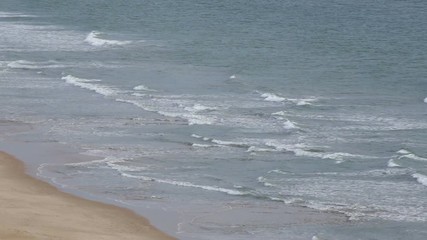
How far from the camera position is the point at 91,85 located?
63.3 metres

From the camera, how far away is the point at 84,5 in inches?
4050

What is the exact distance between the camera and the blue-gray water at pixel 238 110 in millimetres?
40188

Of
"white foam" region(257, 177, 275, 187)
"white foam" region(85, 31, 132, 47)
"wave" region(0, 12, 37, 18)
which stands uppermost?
"wave" region(0, 12, 37, 18)

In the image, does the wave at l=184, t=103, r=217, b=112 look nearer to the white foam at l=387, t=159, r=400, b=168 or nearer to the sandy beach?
the white foam at l=387, t=159, r=400, b=168

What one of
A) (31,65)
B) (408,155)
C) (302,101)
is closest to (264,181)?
(408,155)

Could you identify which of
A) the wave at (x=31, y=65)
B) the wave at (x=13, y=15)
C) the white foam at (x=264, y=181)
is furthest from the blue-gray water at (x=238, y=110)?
the wave at (x=13, y=15)

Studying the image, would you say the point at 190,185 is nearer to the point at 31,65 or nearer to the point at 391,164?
the point at 391,164

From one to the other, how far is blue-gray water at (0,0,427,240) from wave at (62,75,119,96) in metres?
0.12

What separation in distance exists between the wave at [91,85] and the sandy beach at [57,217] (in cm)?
1900

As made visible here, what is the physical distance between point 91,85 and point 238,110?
35.2ft

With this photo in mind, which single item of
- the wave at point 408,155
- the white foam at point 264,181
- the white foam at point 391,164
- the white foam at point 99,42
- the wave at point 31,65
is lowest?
the white foam at point 264,181

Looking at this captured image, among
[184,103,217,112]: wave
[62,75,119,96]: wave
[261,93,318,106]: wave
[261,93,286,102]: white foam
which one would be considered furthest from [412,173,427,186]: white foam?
[62,75,119,96]: wave

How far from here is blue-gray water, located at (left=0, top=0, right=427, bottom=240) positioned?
132ft

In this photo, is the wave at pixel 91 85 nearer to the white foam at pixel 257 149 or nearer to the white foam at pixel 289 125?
the white foam at pixel 289 125
